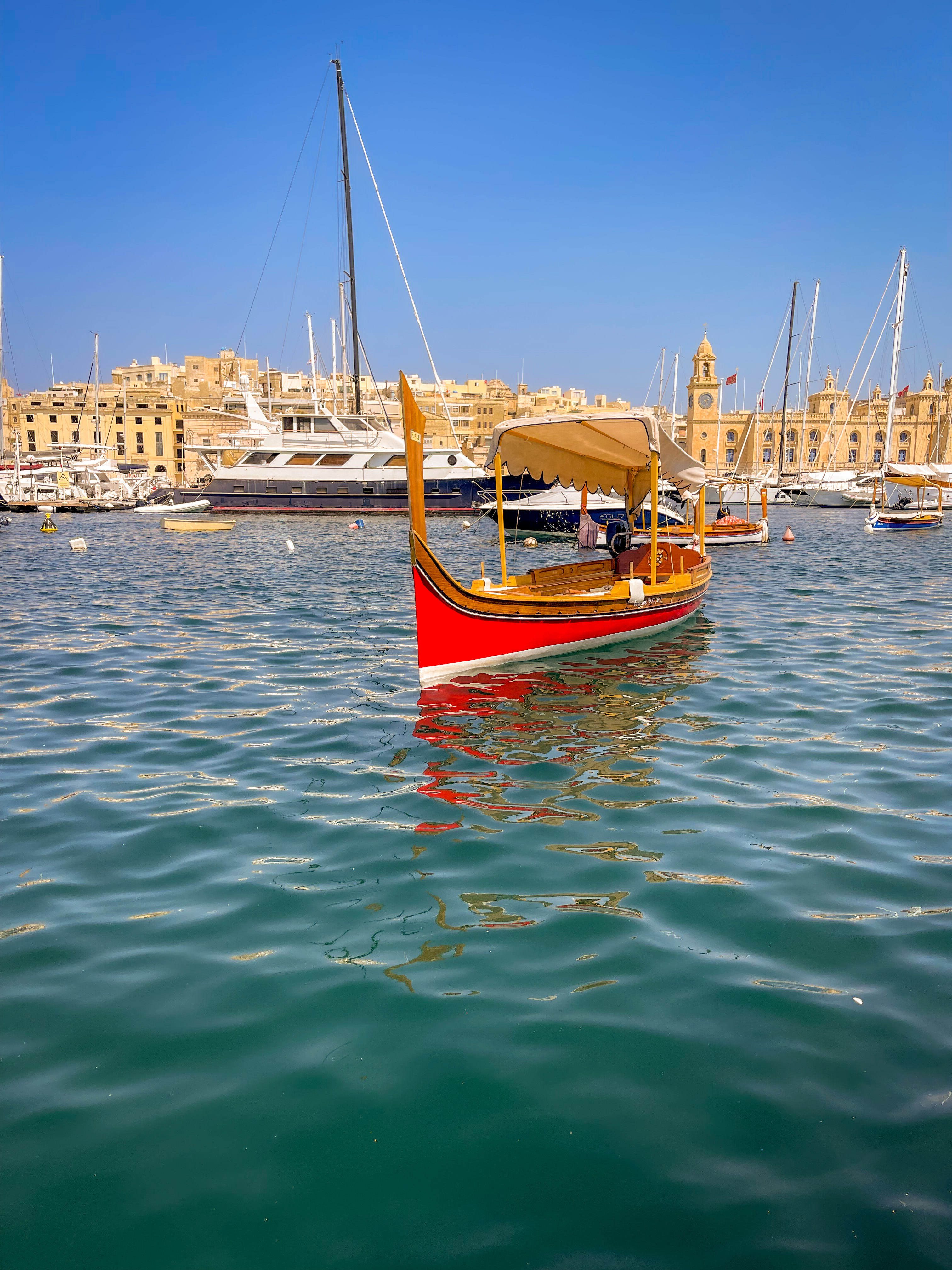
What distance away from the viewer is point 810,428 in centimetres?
12512

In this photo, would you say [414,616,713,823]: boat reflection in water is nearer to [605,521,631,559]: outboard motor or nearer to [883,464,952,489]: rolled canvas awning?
[605,521,631,559]: outboard motor

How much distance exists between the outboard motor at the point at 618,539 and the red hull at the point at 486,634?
7.06 feet

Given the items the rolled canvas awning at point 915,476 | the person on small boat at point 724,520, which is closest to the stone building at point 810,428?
the rolled canvas awning at point 915,476

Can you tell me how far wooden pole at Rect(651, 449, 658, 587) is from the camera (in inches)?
437

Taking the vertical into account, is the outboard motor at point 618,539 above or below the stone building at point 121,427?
below

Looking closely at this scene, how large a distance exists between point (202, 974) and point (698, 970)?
7.44 feet

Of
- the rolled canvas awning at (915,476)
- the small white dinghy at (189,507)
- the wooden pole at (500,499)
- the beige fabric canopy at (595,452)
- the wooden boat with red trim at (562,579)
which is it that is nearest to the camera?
the wooden boat with red trim at (562,579)

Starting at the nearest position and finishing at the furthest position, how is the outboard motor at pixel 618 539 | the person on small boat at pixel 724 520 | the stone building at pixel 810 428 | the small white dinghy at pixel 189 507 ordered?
the outboard motor at pixel 618 539, the person on small boat at pixel 724 520, the small white dinghy at pixel 189 507, the stone building at pixel 810 428

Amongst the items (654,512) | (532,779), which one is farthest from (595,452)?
(532,779)

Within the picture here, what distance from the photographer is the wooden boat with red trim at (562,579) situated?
8.79 m

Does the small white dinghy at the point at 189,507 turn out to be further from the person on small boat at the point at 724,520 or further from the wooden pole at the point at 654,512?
the wooden pole at the point at 654,512

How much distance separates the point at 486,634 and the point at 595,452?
469cm

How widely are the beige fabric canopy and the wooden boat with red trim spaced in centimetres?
2

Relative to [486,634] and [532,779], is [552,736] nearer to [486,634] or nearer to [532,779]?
[532,779]
